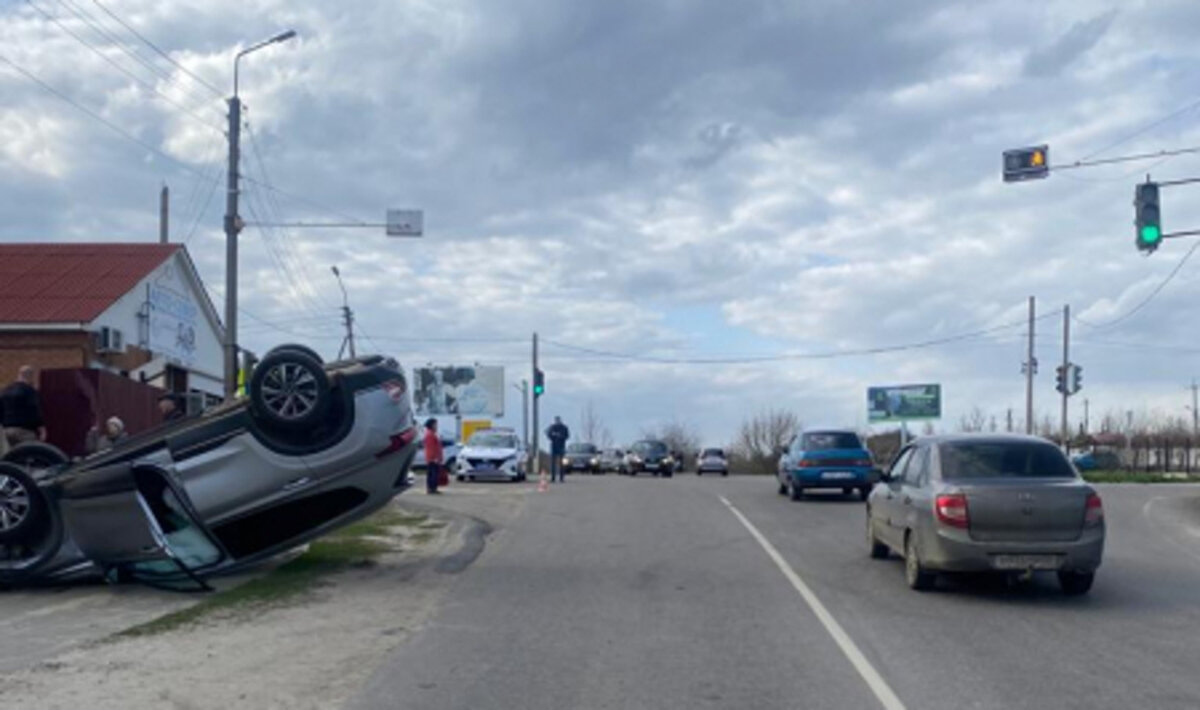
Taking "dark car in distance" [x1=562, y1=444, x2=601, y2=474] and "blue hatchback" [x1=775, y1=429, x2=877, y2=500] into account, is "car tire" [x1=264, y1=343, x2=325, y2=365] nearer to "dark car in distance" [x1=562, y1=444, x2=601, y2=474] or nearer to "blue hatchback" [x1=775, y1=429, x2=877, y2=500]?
"blue hatchback" [x1=775, y1=429, x2=877, y2=500]

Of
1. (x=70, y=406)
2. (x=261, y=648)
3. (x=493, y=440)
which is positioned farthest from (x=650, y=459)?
(x=261, y=648)

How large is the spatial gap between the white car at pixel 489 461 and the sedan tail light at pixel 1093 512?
77.2ft

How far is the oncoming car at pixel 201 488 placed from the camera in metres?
12.1

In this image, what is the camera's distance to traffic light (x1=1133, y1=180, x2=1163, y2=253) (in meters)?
19.3

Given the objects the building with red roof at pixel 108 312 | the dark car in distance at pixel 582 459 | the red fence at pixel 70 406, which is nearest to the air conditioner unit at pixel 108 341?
the building with red roof at pixel 108 312

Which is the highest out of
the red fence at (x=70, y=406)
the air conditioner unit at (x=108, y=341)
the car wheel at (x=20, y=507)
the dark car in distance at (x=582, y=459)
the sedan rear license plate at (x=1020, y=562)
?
the air conditioner unit at (x=108, y=341)

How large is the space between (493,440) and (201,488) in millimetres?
23558

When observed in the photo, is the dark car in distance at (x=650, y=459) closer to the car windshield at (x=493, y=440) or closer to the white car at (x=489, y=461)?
the car windshield at (x=493, y=440)

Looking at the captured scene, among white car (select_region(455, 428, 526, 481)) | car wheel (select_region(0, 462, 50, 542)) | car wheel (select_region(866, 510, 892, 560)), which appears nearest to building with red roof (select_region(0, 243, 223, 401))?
white car (select_region(455, 428, 526, 481))

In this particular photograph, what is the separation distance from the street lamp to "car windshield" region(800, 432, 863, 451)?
11.7 m

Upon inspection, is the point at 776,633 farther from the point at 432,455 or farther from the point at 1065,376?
the point at 1065,376

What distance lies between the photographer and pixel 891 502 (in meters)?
13.7

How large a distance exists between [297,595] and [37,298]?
64.3 feet

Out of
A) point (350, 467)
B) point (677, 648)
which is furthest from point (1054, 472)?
point (350, 467)
